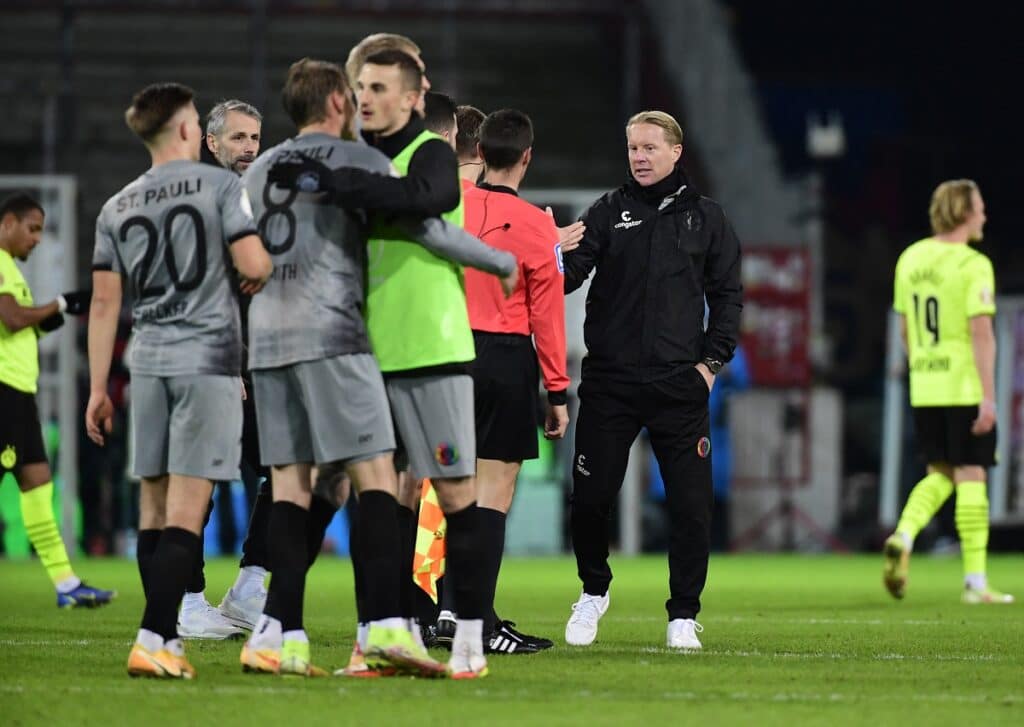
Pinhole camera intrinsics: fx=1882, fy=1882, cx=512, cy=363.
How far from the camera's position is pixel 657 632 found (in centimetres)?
785

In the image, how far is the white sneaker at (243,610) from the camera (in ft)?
24.3

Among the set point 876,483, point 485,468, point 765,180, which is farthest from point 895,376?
point 485,468

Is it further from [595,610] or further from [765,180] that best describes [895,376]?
[595,610]

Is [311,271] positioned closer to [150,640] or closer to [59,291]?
[150,640]

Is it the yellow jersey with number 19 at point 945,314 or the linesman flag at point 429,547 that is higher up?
the yellow jersey with number 19 at point 945,314

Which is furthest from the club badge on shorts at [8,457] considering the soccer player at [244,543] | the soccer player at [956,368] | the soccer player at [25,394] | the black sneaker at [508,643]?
the soccer player at [956,368]

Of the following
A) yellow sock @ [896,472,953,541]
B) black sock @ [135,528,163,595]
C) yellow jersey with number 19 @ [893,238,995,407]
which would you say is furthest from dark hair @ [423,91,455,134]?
yellow jersey with number 19 @ [893,238,995,407]

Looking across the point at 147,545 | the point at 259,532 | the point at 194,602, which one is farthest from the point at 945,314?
the point at 147,545

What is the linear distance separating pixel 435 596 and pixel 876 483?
36.7ft

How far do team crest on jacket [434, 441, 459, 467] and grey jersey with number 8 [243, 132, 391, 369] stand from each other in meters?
0.38

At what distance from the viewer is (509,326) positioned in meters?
6.87

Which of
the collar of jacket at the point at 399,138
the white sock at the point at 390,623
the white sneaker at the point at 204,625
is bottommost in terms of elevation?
the white sneaker at the point at 204,625

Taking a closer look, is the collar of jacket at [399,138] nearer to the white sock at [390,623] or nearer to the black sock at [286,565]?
the black sock at [286,565]

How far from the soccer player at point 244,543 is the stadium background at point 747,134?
7.45 m
